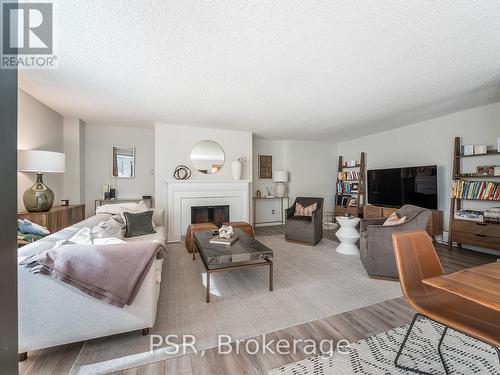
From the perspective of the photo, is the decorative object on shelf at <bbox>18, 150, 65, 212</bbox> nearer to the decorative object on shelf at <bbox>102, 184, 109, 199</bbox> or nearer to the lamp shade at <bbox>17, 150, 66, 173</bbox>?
the lamp shade at <bbox>17, 150, 66, 173</bbox>

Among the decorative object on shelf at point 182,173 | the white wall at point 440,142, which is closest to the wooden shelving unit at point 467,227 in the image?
the white wall at point 440,142

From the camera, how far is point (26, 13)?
4.90ft

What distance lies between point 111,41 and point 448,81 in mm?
3492

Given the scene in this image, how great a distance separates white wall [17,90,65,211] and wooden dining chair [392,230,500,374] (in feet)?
13.0

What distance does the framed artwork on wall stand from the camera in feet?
19.4

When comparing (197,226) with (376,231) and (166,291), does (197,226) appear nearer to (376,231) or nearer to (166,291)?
(166,291)

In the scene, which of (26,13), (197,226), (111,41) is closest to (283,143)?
(197,226)

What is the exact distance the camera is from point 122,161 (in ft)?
14.9

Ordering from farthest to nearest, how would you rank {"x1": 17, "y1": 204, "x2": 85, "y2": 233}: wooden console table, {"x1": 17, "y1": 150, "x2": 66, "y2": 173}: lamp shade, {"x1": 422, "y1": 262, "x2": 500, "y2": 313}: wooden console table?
{"x1": 17, "y1": 204, "x2": 85, "y2": 233}: wooden console table < {"x1": 17, "y1": 150, "x2": 66, "y2": 173}: lamp shade < {"x1": 422, "y1": 262, "x2": 500, "y2": 313}: wooden console table

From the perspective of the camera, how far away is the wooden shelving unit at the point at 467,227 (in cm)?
305

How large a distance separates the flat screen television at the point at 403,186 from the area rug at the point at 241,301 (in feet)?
7.02

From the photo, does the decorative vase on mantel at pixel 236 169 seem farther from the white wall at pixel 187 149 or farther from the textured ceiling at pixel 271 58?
the textured ceiling at pixel 271 58

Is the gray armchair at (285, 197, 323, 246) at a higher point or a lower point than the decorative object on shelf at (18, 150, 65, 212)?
lower

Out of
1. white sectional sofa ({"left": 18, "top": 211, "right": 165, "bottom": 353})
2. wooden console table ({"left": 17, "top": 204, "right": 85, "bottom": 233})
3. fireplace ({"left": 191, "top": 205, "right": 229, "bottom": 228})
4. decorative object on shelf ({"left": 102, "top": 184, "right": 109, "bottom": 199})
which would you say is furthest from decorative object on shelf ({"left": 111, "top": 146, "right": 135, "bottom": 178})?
white sectional sofa ({"left": 18, "top": 211, "right": 165, "bottom": 353})
